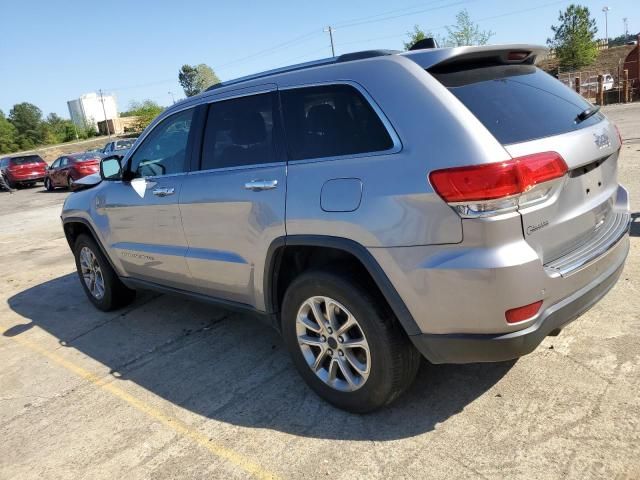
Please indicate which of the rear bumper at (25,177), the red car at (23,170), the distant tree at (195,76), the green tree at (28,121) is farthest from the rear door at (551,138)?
the distant tree at (195,76)

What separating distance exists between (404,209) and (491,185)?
40 centimetres

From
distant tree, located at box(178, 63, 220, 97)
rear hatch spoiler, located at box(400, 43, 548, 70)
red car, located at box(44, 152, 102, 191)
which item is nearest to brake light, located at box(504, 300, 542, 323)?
rear hatch spoiler, located at box(400, 43, 548, 70)

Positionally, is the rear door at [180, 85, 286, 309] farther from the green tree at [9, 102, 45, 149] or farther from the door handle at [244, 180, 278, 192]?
the green tree at [9, 102, 45, 149]

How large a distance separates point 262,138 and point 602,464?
8.16 feet

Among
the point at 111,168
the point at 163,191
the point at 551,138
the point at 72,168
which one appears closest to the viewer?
the point at 551,138

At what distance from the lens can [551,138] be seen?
101 inches

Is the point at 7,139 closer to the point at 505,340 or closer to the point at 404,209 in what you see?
the point at 404,209

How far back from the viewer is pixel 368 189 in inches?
103

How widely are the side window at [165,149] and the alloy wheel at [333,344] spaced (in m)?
1.60

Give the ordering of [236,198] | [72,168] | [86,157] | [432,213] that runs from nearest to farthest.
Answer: [432,213] → [236,198] → [72,168] → [86,157]

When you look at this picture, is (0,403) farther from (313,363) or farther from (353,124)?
(353,124)

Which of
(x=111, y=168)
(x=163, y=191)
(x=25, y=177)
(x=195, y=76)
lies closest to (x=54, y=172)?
(x=25, y=177)

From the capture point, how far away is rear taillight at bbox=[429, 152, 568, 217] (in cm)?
231

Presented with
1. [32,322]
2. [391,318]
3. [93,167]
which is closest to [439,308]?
[391,318]
